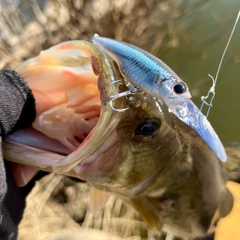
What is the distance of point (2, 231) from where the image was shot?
107cm

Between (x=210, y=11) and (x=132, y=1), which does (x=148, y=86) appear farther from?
(x=210, y=11)

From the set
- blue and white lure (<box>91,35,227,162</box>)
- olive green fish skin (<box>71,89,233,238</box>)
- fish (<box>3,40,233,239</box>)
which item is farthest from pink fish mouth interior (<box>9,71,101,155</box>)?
blue and white lure (<box>91,35,227,162</box>)

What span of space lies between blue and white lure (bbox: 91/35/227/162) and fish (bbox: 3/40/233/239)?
0.06 metres

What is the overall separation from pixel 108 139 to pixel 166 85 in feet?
0.85

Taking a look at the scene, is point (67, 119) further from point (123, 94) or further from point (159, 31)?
point (159, 31)

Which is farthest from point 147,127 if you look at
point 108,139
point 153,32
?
point 153,32

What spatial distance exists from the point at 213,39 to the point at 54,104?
1852 mm

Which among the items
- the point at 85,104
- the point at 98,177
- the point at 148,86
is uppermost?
the point at 148,86

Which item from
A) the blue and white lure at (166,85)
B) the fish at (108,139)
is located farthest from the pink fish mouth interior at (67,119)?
the blue and white lure at (166,85)

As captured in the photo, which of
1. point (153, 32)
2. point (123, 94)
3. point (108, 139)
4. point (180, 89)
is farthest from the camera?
point (153, 32)

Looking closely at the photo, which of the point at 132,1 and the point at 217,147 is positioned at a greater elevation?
the point at 217,147

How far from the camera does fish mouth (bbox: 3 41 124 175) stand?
82cm

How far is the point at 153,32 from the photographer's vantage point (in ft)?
7.86

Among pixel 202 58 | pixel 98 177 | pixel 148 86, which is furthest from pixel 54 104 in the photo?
pixel 202 58
